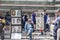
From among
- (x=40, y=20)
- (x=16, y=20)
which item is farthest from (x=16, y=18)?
(x=40, y=20)

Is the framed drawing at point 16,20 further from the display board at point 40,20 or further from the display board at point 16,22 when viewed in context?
the display board at point 40,20

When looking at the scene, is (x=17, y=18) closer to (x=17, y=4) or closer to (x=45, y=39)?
(x=45, y=39)

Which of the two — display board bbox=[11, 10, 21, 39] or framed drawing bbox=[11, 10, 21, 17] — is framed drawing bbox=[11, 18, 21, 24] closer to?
display board bbox=[11, 10, 21, 39]

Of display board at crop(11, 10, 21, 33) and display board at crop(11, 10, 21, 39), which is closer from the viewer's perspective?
display board at crop(11, 10, 21, 39)

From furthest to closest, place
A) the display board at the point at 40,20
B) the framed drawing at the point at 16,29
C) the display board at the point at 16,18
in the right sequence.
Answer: the display board at the point at 40,20 < the display board at the point at 16,18 < the framed drawing at the point at 16,29

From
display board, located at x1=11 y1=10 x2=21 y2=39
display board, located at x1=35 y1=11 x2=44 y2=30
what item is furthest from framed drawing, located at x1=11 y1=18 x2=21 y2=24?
display board, located at x1=35 y1=11 x2=44 y2=30

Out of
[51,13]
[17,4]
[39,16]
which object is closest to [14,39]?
[39,16]

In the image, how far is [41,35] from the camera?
51.2 feet

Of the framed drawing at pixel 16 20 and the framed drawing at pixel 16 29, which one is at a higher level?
the framed drawing at pixel 16 20

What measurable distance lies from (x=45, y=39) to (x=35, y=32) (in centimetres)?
160

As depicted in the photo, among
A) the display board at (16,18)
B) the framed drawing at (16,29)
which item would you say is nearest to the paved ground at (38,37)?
the framed drawing at (16,29)

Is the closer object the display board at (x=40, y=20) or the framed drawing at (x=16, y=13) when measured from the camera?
the framed drawing at (x=16, y=13)

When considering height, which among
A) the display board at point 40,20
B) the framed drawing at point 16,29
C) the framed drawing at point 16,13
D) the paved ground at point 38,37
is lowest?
the paved ground at point 38,37

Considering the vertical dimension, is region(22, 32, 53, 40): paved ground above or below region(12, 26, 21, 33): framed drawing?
below
